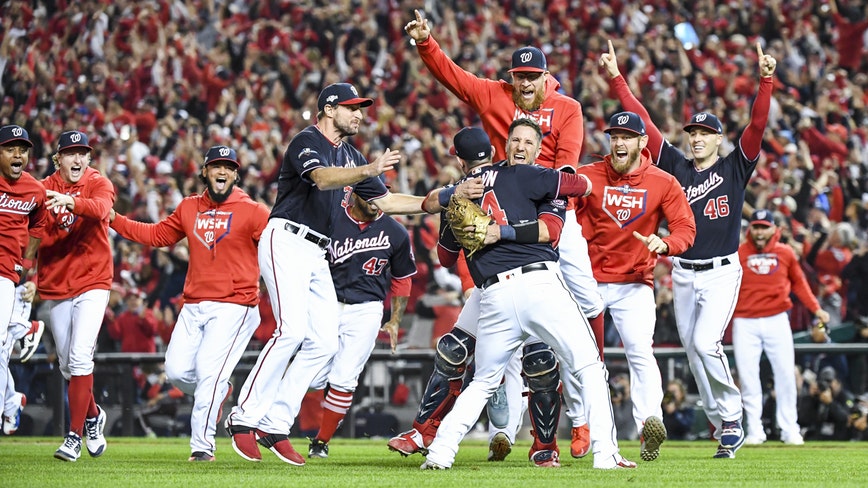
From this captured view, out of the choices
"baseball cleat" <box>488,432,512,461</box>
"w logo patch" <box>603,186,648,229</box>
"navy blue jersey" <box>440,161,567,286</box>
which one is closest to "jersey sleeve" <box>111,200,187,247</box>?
"baseball cleat" <box>488,432,512,461</box>

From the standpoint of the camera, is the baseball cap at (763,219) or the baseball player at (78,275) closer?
the baseball player at (78,275)

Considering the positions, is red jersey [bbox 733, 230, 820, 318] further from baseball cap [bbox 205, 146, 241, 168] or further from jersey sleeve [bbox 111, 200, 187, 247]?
jersey sleeve [bbox 111, 200, 187, 247]

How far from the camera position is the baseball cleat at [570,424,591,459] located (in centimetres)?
798

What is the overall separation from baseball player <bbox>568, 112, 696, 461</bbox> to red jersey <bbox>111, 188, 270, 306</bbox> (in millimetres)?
2498

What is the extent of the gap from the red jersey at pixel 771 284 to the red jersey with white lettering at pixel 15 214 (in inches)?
270

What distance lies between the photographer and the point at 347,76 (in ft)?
66.6

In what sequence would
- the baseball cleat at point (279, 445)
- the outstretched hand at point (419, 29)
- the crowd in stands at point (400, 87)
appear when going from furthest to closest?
the crowd in stands at point (400, 87)
the outstretched hand at point (419, 29)
the baseball cleat at point (279, 445)

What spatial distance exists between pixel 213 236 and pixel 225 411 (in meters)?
4.63

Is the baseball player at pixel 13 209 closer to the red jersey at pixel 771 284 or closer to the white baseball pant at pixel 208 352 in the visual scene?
the white baseball pant at pixel 208 352

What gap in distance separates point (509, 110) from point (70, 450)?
12.7 ft

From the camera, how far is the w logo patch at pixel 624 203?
27.7 feet

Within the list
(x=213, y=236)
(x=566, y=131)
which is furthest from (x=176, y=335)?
(x=566, y=131)

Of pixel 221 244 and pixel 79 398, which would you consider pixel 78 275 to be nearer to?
pixel 79 398

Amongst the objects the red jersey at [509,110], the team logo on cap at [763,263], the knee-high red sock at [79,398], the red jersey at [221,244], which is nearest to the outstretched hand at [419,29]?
the red jersey at [509,110]
